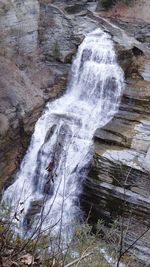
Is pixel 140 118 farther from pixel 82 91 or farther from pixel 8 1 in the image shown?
pixel 8 1

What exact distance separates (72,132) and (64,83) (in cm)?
295

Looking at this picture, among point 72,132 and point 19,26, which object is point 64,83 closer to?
point 19,26

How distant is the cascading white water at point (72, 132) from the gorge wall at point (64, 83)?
0.35 m

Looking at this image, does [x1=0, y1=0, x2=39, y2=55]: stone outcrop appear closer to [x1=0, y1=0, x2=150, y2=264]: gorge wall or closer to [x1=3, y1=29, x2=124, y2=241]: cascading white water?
[x1=0, y1=0, x2=150, y2=264]: gorge wall

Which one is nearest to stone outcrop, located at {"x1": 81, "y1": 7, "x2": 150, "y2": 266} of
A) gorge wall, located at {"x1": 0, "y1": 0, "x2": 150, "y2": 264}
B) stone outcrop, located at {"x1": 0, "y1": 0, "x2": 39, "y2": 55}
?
gorge wall, located at {"x1": 0, "y1": 0, "x2": 150, "y2": 264}

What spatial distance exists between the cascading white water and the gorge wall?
1.15ft

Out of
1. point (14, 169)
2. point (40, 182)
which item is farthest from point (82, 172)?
point (14, 169)

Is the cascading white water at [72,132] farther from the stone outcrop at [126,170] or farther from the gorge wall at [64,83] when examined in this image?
the stone outcrop at [126,170]

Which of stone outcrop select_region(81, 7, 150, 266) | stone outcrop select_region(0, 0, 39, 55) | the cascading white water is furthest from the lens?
stone outcrop select_region(0, 0, 39, 55)

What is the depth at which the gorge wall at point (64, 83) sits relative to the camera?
10.8m

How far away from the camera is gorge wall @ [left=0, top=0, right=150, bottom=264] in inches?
423

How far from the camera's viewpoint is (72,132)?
13.2m

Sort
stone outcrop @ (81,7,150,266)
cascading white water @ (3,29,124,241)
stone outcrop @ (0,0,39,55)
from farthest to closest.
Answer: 1. stone outcrop @ (0,0,39,55)
2. cascading white water @ (3,29,124,241)
3. stone outcrop @ (81,7,150,266)

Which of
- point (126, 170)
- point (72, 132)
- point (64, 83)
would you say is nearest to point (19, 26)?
point (64, 83)
